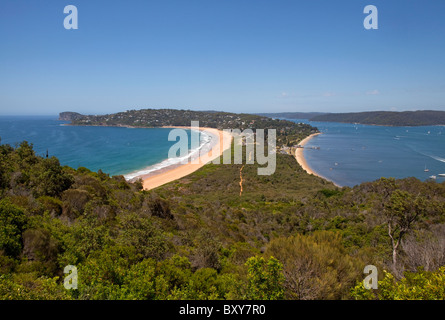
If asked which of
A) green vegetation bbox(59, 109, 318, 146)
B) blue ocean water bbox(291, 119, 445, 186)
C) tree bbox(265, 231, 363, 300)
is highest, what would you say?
green vegetation bbox(59, 109, 318, 146)

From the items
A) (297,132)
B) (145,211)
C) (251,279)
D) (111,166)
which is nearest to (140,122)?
(297,132)

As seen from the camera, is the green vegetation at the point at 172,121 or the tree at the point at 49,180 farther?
the green vegetation at the point at 172,121

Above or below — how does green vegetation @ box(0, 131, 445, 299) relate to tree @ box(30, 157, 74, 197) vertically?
below

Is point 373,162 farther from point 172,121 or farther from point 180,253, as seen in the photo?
point 172,121

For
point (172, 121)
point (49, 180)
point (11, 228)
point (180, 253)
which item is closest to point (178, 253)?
point (180, 253)

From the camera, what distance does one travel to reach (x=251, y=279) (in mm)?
5090

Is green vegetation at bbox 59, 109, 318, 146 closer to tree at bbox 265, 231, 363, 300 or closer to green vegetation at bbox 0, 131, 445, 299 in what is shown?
green vegetation at bbox 0, 131, 445, 299

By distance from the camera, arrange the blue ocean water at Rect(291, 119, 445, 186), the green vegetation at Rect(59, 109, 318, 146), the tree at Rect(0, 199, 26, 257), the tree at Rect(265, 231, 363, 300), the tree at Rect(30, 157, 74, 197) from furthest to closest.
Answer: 1. the green vegetation at Rect(59, 109, 318, 146)
2. the blue ocean water at Rect(291, 119, 445, 186)
3. the tree at Rect(30, 157, 74, 197)
4. the tree at Rect(0, 199, 26, 257)
5. the tree at Rect(265, 231, 363, 300)

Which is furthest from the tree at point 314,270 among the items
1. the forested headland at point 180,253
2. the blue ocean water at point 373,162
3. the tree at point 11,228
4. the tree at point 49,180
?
the blue ocean water at point 373,162

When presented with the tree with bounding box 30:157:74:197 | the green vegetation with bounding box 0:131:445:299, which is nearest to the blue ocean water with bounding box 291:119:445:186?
the green vegetation with bounding box 0:131:445:299

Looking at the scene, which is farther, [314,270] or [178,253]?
[178,253]

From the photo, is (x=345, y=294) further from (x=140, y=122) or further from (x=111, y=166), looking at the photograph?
(x=140, y=122)

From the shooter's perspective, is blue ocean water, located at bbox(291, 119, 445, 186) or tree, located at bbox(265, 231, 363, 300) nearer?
tree, located at bbox(265, 231, 363, 300)

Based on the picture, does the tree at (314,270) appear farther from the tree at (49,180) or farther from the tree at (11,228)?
the tree at (49,180)
